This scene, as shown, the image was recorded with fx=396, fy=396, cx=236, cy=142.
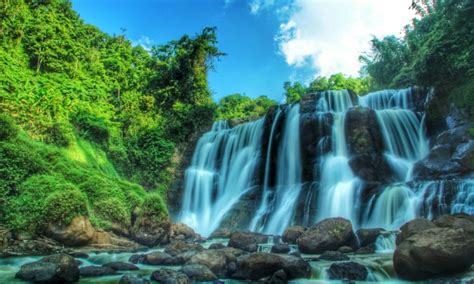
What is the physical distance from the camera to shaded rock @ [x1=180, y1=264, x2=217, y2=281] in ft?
27.8

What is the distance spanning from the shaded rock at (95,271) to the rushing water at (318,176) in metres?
9.94

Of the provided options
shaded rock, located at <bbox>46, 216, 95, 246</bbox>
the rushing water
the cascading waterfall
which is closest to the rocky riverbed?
shaded rock, located at <bbox>46, 216, 95, 246</bbox>

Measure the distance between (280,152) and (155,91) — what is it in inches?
648

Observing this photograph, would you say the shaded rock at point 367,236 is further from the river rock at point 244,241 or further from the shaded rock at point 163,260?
the shaded rock at point 163,260

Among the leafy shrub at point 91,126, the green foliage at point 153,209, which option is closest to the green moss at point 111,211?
the green foliage at point 153,209

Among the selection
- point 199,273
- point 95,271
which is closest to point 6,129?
point 95,271

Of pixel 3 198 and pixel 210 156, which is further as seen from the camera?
pixel 210 156

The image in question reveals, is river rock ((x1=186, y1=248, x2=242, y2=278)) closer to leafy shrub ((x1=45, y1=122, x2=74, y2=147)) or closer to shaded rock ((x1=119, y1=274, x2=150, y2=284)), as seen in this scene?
shaded rock ((x1=119, y1=274, x2=150, y2=284))

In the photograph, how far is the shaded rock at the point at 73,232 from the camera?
1232cm

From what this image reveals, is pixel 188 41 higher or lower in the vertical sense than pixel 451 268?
higher

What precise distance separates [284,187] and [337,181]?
10.4 ft

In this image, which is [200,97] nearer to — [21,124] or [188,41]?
[188,41]

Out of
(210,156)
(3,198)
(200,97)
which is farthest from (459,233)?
(200,97)

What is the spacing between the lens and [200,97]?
35.1 m
